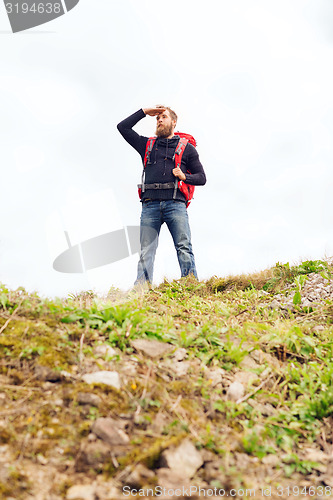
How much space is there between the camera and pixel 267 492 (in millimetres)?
2605

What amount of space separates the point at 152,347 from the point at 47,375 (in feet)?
3.18

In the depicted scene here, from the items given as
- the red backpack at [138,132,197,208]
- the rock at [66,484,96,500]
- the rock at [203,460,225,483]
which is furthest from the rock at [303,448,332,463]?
the red backpack at [138,132,197,208]

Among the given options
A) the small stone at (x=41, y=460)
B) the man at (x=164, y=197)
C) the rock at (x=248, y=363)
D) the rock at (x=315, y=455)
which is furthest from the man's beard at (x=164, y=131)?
the small stone at (x=41, y=460)

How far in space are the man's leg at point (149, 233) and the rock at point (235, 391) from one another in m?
5.26

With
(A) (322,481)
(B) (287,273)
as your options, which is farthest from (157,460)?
(B) (287,273)

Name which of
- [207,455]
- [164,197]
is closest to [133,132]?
[164,197]

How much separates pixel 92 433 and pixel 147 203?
6.63 meters

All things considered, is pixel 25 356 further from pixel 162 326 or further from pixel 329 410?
pixel 329 410

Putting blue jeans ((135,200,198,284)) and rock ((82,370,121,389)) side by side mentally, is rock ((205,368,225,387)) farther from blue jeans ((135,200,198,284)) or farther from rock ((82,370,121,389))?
blue jeans ((135,200,198,284))

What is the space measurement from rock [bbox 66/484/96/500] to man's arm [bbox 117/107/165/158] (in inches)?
307

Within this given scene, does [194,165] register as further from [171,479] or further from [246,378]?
[171,479]

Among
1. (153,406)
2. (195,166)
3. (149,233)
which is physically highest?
(195,166)

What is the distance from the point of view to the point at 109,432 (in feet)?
8.70

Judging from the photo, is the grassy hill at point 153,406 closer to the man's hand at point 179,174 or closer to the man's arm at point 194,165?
the man's hand at point 179,174
